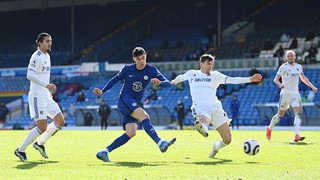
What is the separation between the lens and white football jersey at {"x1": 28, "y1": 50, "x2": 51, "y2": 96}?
14492mm

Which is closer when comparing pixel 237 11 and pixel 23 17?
pixel 237 11

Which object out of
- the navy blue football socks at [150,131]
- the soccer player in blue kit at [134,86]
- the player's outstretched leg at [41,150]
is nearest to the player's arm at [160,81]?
the soccer player in blue kit at [134,86]

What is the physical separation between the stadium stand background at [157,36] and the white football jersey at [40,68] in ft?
A: 91.5

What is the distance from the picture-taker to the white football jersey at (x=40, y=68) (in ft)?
47.5

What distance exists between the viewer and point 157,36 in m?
56.8

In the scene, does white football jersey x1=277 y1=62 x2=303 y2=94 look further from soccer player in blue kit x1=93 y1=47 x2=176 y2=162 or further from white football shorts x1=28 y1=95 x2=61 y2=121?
white football shorts x1=28 y1=95 x2=61 y2=121

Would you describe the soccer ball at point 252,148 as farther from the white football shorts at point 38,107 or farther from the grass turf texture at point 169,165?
the white football shorts at point 38,107

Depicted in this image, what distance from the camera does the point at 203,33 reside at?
5450cm

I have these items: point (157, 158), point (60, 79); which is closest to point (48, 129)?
point (157, 158)

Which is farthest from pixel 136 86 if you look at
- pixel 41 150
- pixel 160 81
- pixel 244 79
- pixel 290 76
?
pixel 290 76

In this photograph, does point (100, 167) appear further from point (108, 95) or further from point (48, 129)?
point (108, 95)

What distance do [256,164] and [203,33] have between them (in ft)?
137

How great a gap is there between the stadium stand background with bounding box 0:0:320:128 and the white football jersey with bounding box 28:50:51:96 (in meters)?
27.9

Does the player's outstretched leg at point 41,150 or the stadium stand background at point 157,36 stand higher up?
the stadium stand background at point 157,36
